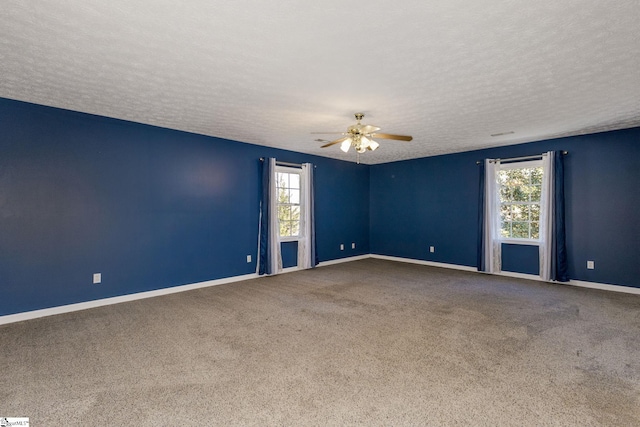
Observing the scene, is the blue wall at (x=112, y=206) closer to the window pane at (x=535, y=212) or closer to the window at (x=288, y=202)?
the window at (x=288, y=202)

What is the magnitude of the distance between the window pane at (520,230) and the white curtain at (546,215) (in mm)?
364

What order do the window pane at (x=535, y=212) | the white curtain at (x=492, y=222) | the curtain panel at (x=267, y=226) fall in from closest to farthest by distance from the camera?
1. the window pane at (x=535, y=212)
2. the curtain panel at (x=267, y=226)
3. the white curtain at (x=492, y=222)

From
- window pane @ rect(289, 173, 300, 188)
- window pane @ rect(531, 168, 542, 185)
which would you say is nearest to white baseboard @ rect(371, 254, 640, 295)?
window pane @ rect(531, 168, 542, 185)

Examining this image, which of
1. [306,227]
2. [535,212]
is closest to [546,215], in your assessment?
[535,212]

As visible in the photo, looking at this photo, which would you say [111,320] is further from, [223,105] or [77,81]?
[223,105]

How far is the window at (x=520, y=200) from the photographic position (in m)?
5.62

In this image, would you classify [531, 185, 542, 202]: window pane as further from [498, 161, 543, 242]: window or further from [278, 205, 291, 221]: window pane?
[278, 205, 291, 221]: window pane

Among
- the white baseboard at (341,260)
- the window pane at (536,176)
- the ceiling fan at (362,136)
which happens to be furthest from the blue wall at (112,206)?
the window pane at (536,176)

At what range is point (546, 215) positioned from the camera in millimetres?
5285

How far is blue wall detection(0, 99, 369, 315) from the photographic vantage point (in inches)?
141

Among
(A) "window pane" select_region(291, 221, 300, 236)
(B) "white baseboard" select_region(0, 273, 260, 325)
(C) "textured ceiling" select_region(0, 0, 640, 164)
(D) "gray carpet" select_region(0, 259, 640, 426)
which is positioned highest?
(C) "textured ceiling" select_region(0, 0, 640, 164)

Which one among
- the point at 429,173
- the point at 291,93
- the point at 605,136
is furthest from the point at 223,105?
the point at 605,136

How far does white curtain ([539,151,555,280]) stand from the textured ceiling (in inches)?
42.2

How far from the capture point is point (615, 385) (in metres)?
2.21
